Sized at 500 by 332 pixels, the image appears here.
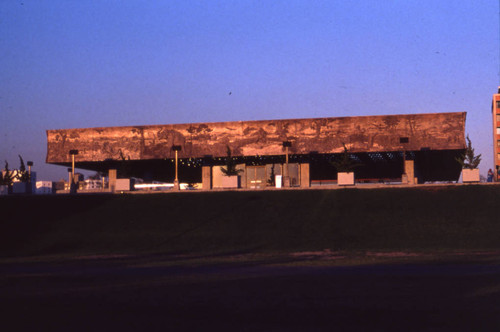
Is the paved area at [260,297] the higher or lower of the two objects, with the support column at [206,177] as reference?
lower

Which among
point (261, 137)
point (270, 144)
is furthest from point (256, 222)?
point (261, 137)

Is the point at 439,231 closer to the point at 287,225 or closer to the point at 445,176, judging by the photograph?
the point at 287,225

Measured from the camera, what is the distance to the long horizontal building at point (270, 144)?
41.4 m

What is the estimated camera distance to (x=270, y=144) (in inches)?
1694

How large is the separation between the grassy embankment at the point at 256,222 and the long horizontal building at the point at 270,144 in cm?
927

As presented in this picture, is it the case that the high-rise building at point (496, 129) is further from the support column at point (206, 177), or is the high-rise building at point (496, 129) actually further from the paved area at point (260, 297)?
the paved area at point (260, 297)

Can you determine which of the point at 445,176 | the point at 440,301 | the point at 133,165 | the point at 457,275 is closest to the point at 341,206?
the point at 457,275

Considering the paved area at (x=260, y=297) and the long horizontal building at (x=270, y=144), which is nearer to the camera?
the paved area at (x=260, y=297)

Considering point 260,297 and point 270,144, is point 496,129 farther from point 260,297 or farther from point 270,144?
point 260,297

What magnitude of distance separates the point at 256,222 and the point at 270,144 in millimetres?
15709

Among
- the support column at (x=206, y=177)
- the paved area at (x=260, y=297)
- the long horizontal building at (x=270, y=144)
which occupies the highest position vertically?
the long horizontal building at (x=270, y=144)

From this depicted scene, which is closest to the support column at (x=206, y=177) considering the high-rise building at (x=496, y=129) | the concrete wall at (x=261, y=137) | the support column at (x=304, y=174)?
the concrete wall at (x=261, y=137)

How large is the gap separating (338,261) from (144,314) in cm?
1027

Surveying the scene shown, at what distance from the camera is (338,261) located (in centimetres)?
1798
